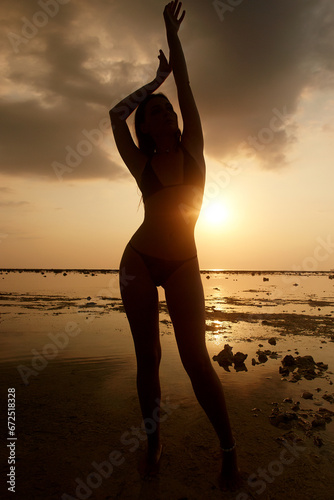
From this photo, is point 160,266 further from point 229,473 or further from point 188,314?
point 229,473

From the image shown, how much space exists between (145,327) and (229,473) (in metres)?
1.19

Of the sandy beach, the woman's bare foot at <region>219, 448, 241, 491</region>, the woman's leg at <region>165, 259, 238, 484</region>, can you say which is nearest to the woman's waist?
the woman's leg at <region>165, 259, 238, 484</region>

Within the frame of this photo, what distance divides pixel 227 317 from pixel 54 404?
7.76m

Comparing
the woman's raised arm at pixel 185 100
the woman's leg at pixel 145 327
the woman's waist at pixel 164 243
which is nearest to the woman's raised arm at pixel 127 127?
the woman's raised arm at pixel 185 100

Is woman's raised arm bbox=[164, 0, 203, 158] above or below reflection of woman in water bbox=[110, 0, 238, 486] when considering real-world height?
above

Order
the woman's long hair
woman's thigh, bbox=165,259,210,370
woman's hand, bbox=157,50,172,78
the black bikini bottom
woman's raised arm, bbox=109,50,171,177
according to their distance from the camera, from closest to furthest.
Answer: woman's thigh, bbox=165,259,210,370, the black bikini bottom, woman's raised arm, bbox=109,50,171,177, the woman's long hair, woman's hand, bbox=157,50,172,78

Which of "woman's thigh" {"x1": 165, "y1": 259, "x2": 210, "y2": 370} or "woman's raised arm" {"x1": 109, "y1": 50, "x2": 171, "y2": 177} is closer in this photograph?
"woman's thigh" {"x1": 165, "y1": 259, "x2": 210, "y2": 370}

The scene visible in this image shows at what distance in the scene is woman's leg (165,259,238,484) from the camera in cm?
232

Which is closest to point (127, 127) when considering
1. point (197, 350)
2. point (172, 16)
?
point (172, 16)

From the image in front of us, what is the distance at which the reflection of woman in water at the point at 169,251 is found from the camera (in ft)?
7.74

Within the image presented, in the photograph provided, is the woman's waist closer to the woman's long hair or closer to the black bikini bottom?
the black bikini bottom

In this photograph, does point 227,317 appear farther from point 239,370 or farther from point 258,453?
point 258,453

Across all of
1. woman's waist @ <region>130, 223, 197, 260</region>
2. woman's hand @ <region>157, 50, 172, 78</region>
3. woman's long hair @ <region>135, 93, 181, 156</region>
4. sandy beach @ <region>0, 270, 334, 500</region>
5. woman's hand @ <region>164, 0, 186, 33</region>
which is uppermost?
woman's hand @ <region>164, 0, 186, 33</region>

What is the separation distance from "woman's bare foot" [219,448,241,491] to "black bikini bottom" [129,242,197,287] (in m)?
1.35
